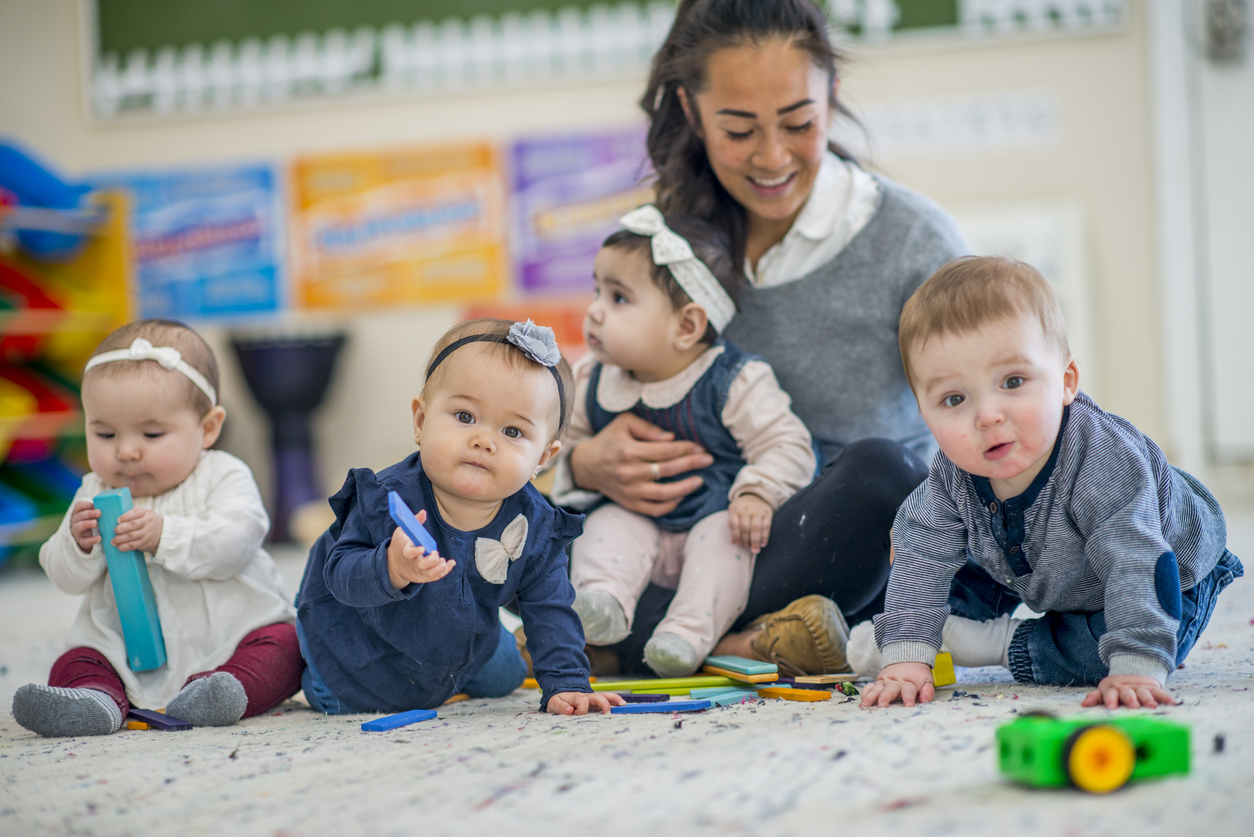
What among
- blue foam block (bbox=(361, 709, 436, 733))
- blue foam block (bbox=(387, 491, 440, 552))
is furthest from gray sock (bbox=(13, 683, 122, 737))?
blue foam block (bbox=(387, 491, 440, 552))

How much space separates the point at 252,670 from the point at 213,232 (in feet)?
10.2

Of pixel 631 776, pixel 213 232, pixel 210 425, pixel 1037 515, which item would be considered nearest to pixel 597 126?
pixel 213 232

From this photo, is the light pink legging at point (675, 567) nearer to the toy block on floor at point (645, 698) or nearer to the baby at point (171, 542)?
the toy block on floor at point (645, 698)

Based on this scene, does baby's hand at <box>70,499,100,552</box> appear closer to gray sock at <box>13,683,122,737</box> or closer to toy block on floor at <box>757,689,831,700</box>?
gray sock at <box>13,683,122,737</box>

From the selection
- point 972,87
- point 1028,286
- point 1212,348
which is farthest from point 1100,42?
point 1028,286

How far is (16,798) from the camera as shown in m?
0.91

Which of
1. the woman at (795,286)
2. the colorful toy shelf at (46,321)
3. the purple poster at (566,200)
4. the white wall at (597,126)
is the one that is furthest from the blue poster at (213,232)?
the woman at (795,286)

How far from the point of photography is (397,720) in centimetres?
116

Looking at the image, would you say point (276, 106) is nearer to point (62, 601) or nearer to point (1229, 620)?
point (62, 601)

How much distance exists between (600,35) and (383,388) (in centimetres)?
143

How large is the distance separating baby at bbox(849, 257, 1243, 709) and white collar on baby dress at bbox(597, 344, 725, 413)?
1.38 feet

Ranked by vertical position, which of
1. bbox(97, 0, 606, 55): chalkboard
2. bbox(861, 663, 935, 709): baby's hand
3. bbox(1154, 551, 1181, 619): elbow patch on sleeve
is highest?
bbox(97, 0, 606, 55): chalkboard

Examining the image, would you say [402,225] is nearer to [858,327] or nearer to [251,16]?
[251,16]

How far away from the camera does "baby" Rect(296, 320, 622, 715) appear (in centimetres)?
115
